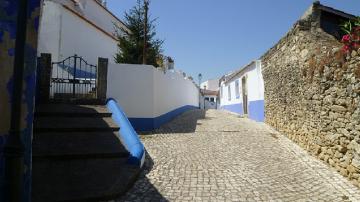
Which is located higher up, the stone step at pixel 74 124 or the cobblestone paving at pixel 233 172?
the stone step at pixel 74 124

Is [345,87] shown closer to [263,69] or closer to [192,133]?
[192,133]

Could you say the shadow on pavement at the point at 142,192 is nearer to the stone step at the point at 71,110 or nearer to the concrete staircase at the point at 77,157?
the concrete staircase at the point at 77,157

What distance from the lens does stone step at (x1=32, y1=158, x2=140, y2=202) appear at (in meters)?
5.24

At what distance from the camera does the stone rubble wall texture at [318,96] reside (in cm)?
659

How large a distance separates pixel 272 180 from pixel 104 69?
6.73 metres

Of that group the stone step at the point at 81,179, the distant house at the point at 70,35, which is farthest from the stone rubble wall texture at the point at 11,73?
the distant house at the point at 70,35

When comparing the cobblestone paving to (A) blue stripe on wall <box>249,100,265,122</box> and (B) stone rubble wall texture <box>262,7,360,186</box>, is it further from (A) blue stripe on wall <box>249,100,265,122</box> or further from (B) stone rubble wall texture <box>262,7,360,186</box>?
(A) blue stripe on wall <box>249,100,265,122</box>

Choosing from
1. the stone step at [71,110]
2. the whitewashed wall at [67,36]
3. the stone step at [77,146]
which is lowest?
the stone step at [77,146]

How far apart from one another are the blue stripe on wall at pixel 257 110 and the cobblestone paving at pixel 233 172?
444cm

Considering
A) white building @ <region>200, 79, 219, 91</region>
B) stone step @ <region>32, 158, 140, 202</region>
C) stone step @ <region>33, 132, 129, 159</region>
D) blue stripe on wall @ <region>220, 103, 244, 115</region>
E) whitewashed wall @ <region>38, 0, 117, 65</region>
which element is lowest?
stone step @ <region>32, 158, 140, 202</region>

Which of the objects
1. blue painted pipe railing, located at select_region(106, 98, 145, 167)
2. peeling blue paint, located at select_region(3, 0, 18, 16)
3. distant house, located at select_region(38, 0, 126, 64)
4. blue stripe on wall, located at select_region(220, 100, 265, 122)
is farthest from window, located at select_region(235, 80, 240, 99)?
peeling blue paint, located at select_region(3, 0, 18, 16)

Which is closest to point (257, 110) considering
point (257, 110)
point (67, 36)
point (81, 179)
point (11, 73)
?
point (257, 110)

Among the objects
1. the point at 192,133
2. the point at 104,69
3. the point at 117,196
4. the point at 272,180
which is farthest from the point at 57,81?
the point at 272,180

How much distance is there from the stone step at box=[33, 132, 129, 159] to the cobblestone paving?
921 millimetres
